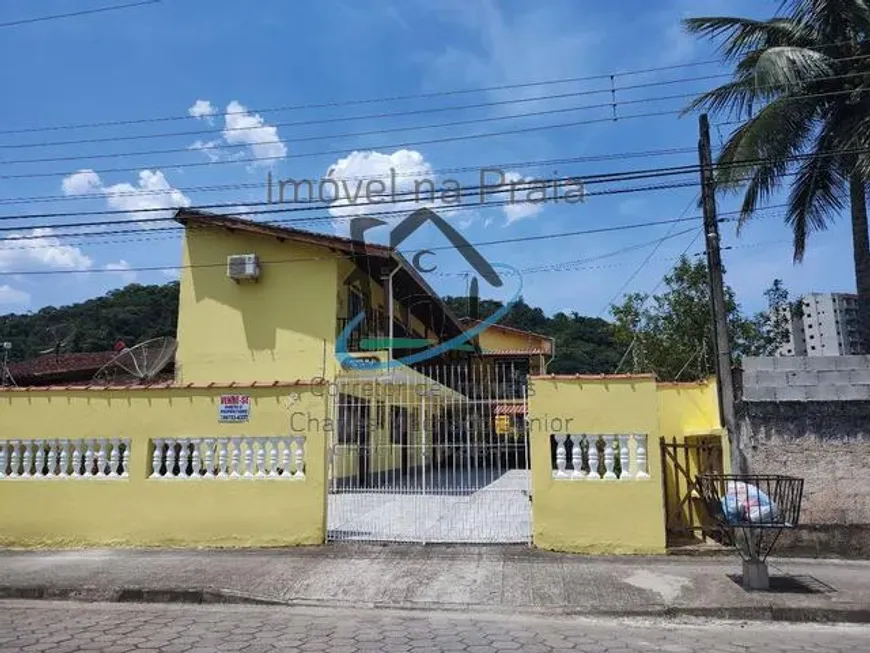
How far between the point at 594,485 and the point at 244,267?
11857 mm

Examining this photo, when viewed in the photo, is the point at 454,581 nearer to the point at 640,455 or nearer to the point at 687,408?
the point at 640,455

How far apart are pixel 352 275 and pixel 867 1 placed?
12370mm

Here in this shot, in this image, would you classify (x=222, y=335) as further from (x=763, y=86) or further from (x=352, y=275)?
(x=763, y=86)

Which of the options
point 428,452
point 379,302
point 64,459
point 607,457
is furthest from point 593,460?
point 379,302

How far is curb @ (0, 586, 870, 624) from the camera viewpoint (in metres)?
5.70

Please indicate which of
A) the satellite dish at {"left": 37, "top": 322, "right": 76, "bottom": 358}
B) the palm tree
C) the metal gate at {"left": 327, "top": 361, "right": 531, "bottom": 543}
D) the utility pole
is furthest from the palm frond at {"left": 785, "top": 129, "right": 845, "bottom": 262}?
the satellite dish at {"left": 37, "top": 322, "right": 76, "bottom": 358}

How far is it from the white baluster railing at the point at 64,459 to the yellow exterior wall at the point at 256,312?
794 centimetres

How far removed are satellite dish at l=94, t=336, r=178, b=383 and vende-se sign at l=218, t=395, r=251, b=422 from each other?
27.2 ft

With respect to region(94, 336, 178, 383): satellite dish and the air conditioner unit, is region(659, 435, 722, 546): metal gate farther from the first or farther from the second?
region(94, 336, 178, 383): satellite dish

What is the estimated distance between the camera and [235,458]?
8320mm

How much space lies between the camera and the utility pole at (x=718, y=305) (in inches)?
320

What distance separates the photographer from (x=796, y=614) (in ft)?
18.7

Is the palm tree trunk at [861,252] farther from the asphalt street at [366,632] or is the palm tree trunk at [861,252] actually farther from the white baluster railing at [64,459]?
the white baluster railing at [64,459]

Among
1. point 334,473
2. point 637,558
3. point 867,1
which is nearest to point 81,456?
point 334,473
